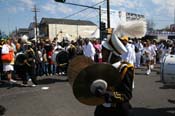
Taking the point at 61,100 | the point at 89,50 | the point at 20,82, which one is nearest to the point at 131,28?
the point at 61,100

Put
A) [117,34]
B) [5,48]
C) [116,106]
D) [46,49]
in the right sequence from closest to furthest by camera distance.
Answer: [116,106]
[117,34]
[5,48]
[46,49]

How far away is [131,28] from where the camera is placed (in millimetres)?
3977

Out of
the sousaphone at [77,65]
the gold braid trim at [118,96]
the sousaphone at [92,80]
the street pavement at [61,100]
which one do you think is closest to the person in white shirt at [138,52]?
the street pavement at [61,100]

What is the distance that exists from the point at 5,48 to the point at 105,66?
31.0 ft

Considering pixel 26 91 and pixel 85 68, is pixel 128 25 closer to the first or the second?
pixel 85 68

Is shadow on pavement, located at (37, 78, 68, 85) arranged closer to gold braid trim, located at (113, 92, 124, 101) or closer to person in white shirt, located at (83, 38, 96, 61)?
person in white shirt, located at (83, 38, 96, 61)

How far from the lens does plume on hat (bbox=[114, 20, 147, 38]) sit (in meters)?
3.95

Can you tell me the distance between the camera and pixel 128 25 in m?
3.96

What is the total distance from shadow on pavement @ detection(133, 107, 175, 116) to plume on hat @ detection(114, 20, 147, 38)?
3817mm

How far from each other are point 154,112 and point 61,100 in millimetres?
2792

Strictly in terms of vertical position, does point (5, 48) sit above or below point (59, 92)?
above

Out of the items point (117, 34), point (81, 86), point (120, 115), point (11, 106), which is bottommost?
point (11, 106)

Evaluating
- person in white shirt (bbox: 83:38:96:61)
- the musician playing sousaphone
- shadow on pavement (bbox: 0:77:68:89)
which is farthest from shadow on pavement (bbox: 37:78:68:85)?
the musician playing sousaphone

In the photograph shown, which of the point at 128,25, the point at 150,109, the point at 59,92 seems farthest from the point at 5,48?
the point at 128,25
